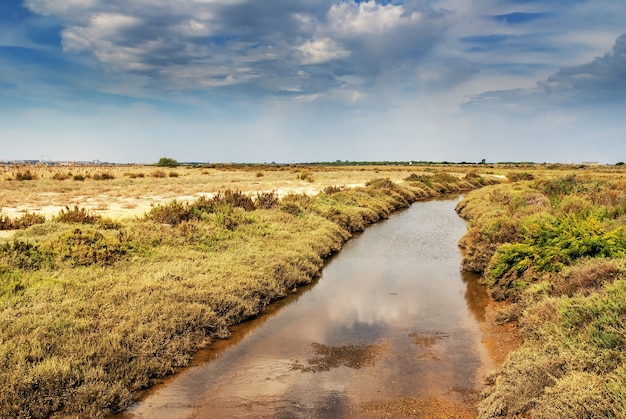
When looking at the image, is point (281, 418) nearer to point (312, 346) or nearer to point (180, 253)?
point (312, 346)

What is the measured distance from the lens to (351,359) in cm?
890

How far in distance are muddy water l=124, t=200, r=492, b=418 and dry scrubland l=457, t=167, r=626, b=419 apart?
0.91m

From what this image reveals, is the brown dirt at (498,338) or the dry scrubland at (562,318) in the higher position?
the dry scrubland at (562,318)

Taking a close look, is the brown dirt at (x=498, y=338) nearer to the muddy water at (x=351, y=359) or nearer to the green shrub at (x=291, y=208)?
the muddy water at (x=351, y=359)

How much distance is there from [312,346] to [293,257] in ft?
20.0

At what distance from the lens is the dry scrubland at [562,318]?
218 inches

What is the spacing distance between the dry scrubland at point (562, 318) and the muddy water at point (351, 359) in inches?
36.0

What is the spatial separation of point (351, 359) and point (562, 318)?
428 centimetres

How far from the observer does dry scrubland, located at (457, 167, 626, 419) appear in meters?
5.54

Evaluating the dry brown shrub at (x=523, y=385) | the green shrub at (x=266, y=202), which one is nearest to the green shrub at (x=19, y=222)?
the green shrub at (x=266, y=202)

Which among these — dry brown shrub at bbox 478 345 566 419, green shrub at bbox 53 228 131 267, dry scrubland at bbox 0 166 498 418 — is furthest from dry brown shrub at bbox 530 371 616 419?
green shrub at bbox 53 228 131 267

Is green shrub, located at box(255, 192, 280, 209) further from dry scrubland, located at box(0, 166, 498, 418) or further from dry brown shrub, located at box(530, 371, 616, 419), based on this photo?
dry brown shrub, located at box(530, 371, 616, 419)

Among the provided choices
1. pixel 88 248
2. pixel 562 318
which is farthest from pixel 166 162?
pixel 562 318

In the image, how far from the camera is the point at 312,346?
31.6 feet
